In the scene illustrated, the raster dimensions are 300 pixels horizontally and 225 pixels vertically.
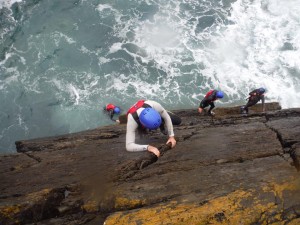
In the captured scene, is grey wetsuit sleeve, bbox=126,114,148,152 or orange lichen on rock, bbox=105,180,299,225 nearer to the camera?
orange lichen on rock, bbox=105,180,299,225

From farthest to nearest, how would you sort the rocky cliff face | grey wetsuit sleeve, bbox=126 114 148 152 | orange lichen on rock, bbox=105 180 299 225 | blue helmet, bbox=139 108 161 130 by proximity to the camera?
grey wetsuit sleeve, bbox=126 114 148 152 → blue helmet, bbox=139 108 161 130 → the rocky cliff face → orange lichen on rock, bbox=105 180 299 225

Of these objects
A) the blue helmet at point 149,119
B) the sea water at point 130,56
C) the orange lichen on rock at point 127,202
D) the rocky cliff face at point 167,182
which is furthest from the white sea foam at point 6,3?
the orange lichen on rock at point 127,202

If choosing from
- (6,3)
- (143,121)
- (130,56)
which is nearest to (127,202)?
(143,121)

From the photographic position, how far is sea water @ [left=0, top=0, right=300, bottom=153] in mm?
25547

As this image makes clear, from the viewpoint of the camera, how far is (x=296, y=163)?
734 centimetres

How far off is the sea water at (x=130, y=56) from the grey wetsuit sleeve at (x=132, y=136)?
1589 centimetres

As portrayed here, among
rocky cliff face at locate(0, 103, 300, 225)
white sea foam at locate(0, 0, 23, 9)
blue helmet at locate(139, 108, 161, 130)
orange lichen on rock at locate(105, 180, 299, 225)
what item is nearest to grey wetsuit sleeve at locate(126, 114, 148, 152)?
rocky cliff face at locate(0, 103, 300, 225)

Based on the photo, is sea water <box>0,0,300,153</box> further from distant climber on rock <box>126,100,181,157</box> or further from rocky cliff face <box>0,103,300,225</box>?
distant climber on rock <box>126,100,181,157</box>

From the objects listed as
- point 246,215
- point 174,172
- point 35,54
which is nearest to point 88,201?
point 174,172

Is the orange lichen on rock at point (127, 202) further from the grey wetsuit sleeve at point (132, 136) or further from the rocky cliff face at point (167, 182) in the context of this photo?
the grey wetsuit sleeve at point (132, 136)

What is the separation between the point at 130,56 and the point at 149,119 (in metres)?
20.5

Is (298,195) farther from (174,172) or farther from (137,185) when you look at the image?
(137,185)

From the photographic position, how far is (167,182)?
733 centimetres

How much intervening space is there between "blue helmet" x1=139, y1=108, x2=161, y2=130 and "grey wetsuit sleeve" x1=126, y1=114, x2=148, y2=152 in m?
0.37
